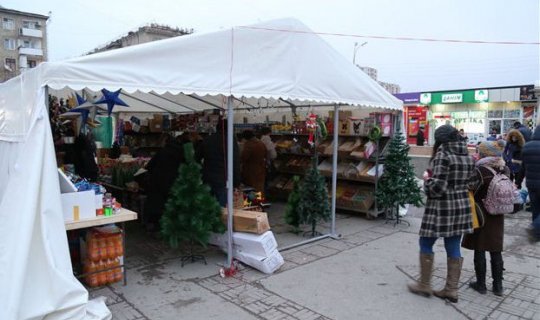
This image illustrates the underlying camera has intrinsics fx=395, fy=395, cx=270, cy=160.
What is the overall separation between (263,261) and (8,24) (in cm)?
6194

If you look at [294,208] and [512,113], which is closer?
[294,208]

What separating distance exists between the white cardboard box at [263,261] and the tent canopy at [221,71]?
196cm

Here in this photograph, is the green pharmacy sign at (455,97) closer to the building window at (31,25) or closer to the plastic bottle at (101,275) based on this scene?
the plastic bottle at (101,275)

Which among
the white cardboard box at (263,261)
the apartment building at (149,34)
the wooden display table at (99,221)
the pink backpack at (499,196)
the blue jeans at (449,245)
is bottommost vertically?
the white cardboard box at (263,261)

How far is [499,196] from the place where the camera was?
3.99 metres

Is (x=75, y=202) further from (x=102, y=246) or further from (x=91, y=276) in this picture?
(x=91, y=276)

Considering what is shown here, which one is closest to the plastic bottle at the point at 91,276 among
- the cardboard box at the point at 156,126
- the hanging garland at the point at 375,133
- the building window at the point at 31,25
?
the hanging garland at the point at 375,133

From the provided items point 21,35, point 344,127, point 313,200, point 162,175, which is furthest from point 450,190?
point 21,35

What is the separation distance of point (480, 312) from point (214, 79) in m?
3.69

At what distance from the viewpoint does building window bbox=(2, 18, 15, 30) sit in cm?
5188

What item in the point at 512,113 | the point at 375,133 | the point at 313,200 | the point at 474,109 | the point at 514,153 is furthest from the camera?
the point at 474,109

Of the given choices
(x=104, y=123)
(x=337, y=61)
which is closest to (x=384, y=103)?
(x=337, y=61)

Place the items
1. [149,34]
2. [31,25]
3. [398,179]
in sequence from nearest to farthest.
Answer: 1. [398,179]
2. [149,34]
3. [31,25]

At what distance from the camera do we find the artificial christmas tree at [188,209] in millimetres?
4824
